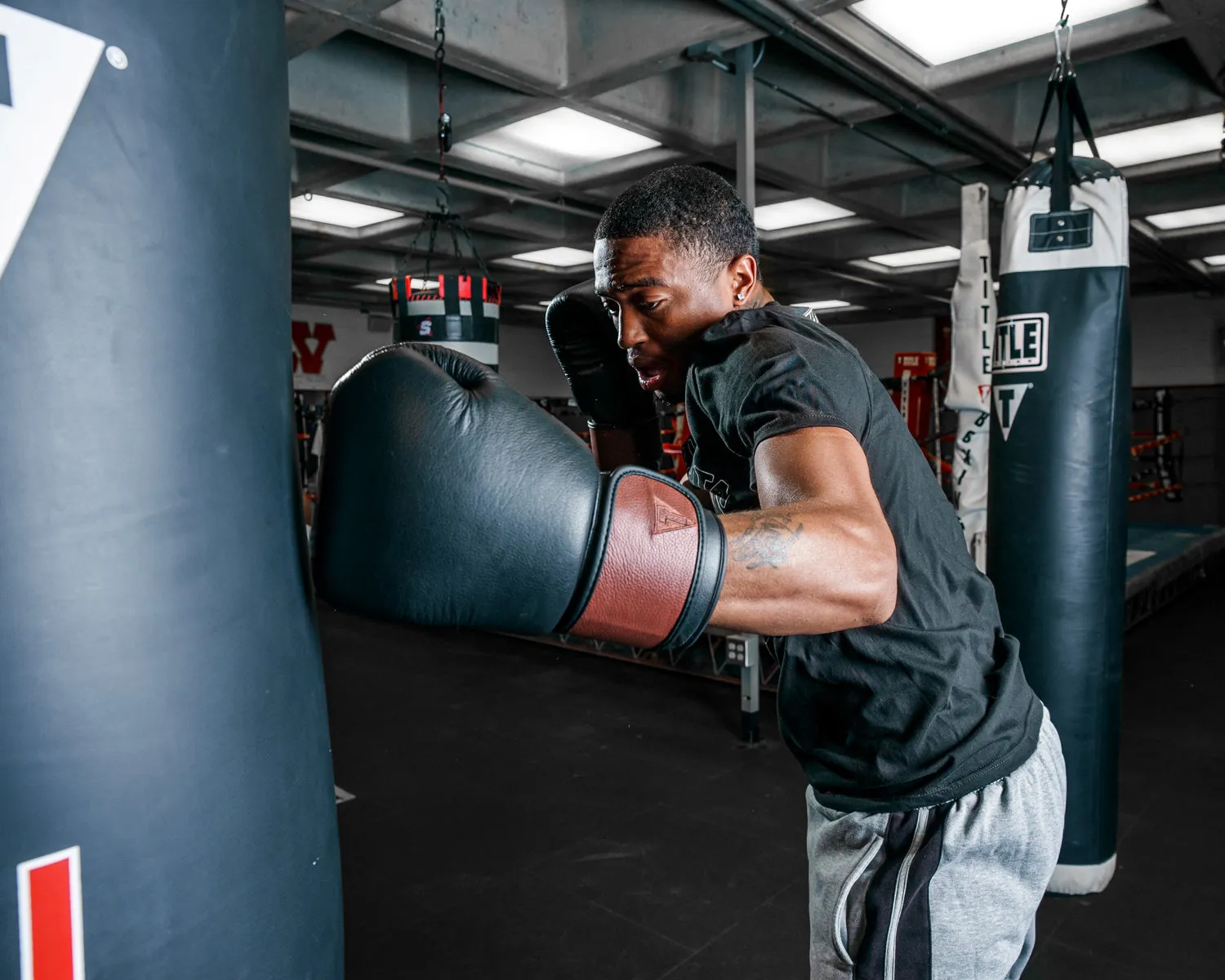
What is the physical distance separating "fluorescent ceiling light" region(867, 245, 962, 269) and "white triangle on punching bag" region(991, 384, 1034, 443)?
6.18 metres

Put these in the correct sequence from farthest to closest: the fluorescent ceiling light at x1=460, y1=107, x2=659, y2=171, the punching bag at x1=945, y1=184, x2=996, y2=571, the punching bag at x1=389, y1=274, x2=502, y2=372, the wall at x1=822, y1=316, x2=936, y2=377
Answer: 1. the wall at x1=822, y1=316, x2=936, y2=377
2. the fluorescent ceiling light at x1=460, y1=107, x2=659, y2=171
3. the punching bag at x1=389, y1=274, x2=502, y2=372
4. the punching bag at x1=945, y1=184, x2=996, y2=571

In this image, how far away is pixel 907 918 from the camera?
45.3 inches

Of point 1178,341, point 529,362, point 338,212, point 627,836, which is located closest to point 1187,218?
point 1178,341

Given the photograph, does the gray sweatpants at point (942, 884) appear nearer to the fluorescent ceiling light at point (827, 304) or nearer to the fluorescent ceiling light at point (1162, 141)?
the fluorescent ceiling light at point (1162, 141)

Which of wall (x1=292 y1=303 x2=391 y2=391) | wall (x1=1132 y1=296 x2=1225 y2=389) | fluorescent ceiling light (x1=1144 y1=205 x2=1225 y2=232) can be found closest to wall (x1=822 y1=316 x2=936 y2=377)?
wall (x1=1132 y1=296 x2=1225 y2=389)

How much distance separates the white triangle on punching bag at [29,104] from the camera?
1.83 ft

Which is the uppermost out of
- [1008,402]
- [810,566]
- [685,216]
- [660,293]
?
[685,216]

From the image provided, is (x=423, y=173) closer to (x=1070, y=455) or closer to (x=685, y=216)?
(x=1070, y=455)

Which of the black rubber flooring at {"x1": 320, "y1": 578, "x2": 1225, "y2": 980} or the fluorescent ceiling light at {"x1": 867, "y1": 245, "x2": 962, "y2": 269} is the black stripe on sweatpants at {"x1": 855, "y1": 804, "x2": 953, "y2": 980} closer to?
the black rubber flooring at {"x1": 320, "y1": 578, "x2": 1225, "y2": 980}

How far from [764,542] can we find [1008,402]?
2.15m

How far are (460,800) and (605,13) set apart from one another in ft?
11.4

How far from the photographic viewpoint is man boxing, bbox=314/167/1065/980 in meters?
0.70

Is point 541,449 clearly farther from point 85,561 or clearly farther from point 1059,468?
point 1059,468

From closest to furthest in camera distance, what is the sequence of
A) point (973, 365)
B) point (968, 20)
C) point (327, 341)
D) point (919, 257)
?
point (973, 365)
point (968, 20)
point (919, 257)
point (327, 341)
